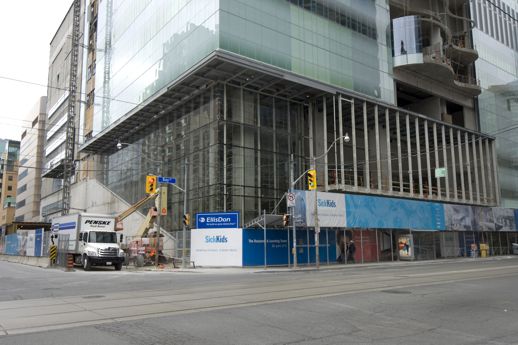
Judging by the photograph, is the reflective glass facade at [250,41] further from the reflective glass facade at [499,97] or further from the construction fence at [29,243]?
the reflective glass facade at [499,97]

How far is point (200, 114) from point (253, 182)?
769cm

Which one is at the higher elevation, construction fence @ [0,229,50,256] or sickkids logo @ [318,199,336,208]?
sickkids logo @ [318,199,336,208]

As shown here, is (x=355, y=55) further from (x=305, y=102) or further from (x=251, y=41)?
(x=251, y=41)

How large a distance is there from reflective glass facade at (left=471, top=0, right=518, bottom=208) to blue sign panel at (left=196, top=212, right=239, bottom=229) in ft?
141

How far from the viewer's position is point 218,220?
31141mm

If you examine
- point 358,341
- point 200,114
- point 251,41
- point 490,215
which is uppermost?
point 251,41

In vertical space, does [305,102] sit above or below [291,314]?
above

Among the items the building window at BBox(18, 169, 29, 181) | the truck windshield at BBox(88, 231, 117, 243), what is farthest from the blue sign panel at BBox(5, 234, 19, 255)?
the building window at BBox(18, 169, 29, 181)

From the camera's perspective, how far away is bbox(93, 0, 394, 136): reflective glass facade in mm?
36031

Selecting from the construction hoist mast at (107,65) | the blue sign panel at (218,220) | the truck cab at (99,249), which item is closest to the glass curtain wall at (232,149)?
the blue sign panel at (218,220)

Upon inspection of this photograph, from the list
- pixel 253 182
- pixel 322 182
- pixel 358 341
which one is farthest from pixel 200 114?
pixel 358 341

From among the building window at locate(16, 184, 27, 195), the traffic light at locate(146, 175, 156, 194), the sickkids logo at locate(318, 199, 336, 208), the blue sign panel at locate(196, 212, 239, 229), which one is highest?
the building window at locate(16, 184, 27, 195)

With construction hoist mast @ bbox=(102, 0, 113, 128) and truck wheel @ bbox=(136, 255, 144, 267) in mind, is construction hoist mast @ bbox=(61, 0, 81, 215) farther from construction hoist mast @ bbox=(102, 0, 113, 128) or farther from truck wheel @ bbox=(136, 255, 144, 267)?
truck wheel @ bbox=(136, 255, 144, 267)

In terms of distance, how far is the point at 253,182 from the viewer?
1474 inches
